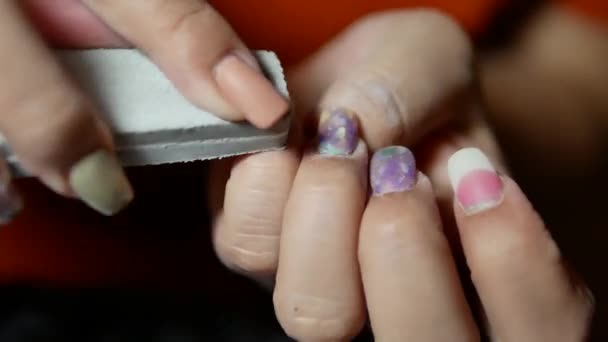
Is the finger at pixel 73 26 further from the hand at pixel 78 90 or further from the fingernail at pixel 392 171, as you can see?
the fingernail at pixel 392 171

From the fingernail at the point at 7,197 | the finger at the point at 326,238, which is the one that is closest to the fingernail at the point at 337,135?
the finger at the point at 326,238

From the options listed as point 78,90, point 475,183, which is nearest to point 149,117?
point 78,90

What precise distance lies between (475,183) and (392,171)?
33 millimetres

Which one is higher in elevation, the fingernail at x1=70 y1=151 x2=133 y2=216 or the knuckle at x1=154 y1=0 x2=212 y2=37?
the knuckle at x1=154 y1=0 x2=212 y2=37

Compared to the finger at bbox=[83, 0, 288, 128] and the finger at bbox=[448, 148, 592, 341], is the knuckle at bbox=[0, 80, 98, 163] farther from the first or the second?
the finger at bbox=[448, 148, 592, 341]

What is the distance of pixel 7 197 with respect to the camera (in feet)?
0.80

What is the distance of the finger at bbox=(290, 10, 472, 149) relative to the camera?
31 cm

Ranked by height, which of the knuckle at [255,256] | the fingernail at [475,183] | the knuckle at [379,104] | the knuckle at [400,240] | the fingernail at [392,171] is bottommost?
the knuckle at [255,256]

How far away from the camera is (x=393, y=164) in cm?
30

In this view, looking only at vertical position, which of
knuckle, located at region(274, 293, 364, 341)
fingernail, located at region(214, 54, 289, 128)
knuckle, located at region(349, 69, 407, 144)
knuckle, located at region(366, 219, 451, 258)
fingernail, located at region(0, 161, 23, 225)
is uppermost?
fingernail, located at region(214, 54, 289, 128)

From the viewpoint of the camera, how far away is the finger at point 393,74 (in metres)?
0.31

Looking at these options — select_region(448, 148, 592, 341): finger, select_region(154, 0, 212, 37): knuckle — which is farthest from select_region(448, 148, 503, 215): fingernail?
select_region(154, 0, 212, 37): knuckle

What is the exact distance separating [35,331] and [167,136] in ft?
0.58

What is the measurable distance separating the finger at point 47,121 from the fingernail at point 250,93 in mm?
41
